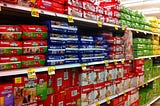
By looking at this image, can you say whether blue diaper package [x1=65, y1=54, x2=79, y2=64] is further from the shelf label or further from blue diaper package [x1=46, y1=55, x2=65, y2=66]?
the shelf label

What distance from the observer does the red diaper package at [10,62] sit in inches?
60.4

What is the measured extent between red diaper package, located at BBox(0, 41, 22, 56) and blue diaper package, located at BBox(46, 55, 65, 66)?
29 cm

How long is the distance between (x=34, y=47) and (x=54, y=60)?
250 millimetres

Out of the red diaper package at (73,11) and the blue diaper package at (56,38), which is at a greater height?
the red diaper package at (73,11)

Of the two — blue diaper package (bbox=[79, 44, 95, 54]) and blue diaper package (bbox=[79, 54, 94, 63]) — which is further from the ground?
blue diaper package (bbox=[79, 44, 95, 54])

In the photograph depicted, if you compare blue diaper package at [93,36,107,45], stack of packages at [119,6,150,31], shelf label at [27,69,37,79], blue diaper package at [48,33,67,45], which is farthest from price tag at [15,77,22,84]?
stack of packages at [119,6,150,31]

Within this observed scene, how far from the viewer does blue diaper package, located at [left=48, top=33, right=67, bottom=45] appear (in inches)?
75.7

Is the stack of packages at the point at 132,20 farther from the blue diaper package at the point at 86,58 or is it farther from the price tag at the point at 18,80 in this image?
the price tag at the point at 18,80

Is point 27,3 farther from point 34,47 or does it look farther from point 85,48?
point 85,48

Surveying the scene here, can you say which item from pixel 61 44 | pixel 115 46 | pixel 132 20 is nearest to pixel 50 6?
pixel 61 44

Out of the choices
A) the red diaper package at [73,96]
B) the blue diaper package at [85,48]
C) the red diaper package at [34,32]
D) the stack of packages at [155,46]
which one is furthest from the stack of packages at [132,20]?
the red diaper package at [34,32]

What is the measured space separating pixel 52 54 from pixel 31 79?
31 cm

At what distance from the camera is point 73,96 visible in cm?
226

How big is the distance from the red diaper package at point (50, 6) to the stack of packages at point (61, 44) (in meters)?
0.11
